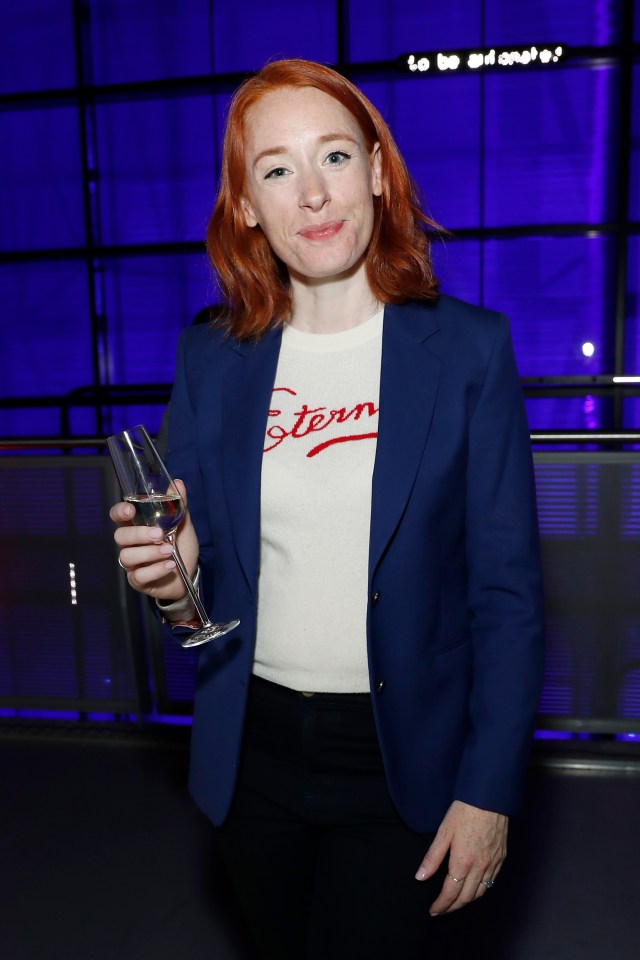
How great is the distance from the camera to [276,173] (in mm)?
1283

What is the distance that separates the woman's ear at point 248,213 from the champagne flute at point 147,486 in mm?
428

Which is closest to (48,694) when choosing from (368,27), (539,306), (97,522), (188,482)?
(97,522)

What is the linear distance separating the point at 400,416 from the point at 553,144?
7.86 metres

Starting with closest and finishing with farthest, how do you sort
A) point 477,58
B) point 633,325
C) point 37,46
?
1. point 477,58
2. point 633,325
3. point 37,46

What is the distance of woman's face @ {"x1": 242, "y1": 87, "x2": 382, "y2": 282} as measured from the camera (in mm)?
1249

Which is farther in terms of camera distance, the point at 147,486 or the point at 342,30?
the point at 342,30

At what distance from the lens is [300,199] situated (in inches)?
49.5

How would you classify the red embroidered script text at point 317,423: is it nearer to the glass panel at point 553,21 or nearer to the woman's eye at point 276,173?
the woman's eye at point 276,173

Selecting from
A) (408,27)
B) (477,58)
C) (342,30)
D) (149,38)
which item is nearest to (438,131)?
(477,58)

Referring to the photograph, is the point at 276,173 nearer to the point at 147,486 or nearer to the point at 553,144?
the point at 147,486

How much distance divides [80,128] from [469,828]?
9.30 m

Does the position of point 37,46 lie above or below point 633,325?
above

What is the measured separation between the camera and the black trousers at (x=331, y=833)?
1267 mm

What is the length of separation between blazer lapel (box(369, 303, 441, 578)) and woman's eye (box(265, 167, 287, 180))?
27 centimetres
